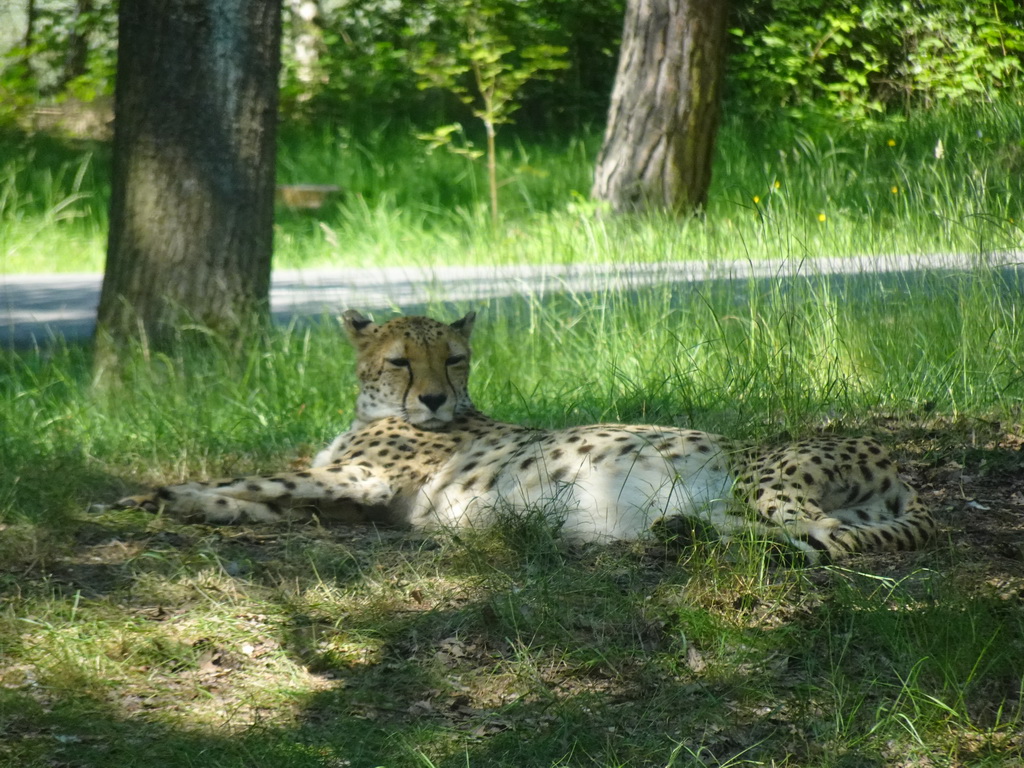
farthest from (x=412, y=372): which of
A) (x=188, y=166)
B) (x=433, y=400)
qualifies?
(x=188, y=166)

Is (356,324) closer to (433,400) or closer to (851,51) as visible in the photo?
(433,400)

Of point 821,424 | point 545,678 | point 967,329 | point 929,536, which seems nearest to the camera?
point 545,678

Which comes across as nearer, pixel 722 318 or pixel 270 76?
pixel 722 318

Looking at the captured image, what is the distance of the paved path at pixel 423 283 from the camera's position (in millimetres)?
5734

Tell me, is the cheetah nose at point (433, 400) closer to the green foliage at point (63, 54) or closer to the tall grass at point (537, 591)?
the tall grass at point (537, 591)

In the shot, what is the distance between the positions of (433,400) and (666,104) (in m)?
5.85

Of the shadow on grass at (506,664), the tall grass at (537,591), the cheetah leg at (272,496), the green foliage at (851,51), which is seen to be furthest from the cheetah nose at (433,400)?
the green foliage at (851,51)

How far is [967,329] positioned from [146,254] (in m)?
3.62

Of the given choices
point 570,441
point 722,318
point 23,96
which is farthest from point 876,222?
point 23,96

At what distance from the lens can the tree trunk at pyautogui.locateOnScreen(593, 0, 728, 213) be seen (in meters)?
9.64

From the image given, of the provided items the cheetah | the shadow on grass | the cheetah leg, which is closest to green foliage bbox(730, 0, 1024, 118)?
the cheetah

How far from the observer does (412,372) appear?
14.9 feet

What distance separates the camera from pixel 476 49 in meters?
11.3

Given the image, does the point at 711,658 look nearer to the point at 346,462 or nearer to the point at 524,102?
the point at 346,462
